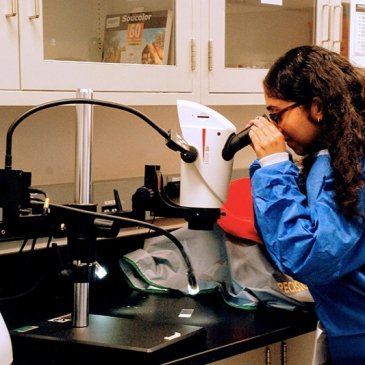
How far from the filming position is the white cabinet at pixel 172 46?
1627mm

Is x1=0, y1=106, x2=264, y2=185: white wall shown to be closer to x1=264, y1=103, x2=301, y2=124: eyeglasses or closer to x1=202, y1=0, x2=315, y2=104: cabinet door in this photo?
x1=202, y1=0, x2=315, y2=104: cabinet door

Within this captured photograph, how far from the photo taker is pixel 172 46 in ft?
6.36

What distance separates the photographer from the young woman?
1.54 meters

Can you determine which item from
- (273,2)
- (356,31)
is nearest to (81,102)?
(273,2)

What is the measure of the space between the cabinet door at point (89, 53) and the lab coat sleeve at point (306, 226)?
42 cm

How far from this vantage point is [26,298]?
193 cm

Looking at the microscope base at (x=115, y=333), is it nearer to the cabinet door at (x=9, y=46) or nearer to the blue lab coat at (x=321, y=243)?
the blue lab coat at (x=321, y=243)

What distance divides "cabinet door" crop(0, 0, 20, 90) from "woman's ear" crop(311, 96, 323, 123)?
0.64 metres

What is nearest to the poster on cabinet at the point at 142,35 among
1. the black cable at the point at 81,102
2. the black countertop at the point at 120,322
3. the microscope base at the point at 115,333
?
the black cable at the point at 81,102

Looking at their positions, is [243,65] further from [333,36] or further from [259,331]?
[259,331]

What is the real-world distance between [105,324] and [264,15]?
1084mm

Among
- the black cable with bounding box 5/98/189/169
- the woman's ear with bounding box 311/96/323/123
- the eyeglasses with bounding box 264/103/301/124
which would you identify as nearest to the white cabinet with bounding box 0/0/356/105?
the black cable with bounding box 5/98/189/169

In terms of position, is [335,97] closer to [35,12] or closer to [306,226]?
[306,226]

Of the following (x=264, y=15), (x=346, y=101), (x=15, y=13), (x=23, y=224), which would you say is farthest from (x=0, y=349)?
(x=264, y=15)
